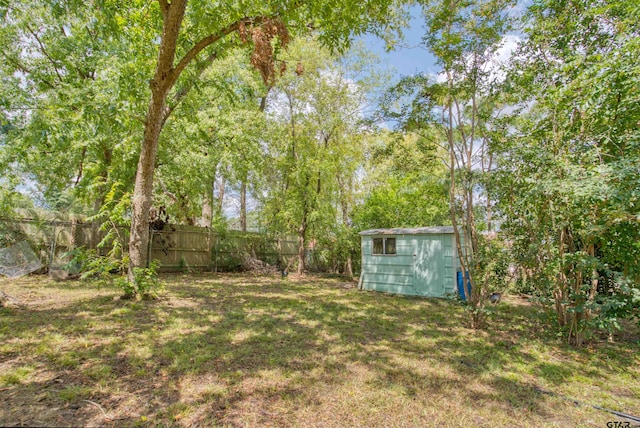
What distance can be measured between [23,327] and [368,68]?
13.4 meters

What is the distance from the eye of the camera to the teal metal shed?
7.89 m

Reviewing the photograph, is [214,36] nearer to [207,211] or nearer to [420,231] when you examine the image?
[420,231]

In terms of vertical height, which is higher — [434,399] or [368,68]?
[368,68]

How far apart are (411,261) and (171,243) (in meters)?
7.53

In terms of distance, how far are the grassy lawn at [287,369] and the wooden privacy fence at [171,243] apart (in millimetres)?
2508

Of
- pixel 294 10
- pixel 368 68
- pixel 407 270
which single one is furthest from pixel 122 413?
pixel 368 68

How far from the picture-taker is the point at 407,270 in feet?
28.2

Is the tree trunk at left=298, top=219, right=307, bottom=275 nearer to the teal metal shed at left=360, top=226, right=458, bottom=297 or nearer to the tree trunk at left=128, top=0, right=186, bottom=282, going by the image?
→ the teal metal shed at left=360, top=226, right=458, bottom=297

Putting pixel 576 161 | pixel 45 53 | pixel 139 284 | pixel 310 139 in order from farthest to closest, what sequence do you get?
1. pixel 310 139
2. pixel 45 53
3. pixel 139 284
4. pixel 576 161

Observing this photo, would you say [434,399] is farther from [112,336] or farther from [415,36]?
[415,36]

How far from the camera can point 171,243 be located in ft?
34.2

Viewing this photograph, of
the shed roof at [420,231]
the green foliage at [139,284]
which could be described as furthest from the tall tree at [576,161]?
the green foliage at [139,284]

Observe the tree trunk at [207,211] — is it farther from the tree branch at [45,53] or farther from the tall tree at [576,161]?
the tall tree at [576,161]

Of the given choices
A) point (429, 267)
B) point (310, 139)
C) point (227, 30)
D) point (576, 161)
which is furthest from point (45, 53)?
point (576, 161)
